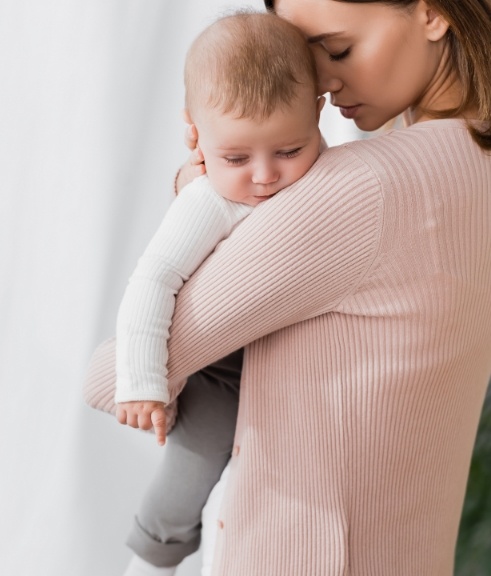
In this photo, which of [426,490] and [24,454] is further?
[24,454]

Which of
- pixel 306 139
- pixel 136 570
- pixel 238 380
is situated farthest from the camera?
pixel 136 570

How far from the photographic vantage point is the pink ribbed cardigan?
109 cm

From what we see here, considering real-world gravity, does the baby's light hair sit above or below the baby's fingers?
above

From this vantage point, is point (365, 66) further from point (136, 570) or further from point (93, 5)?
point (136, 570)

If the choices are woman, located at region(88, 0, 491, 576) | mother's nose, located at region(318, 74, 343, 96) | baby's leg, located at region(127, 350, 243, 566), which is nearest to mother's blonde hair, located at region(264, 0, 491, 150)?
woman, located at region(88, 0, 491, 576)

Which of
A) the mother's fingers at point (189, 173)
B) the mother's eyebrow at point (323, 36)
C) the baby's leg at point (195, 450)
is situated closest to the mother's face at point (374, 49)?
the mother's eyebrow at point (323, 36)

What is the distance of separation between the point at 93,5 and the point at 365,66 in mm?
707

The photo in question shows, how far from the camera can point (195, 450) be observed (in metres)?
1.48

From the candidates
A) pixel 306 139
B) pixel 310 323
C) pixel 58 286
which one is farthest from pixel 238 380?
pixel 58 286

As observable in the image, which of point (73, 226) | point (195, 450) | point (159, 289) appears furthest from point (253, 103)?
point (73, 226)

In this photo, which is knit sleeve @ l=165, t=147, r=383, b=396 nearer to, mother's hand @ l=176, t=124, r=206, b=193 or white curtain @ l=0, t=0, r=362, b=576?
mother's hand @ l=176, t=124, r=206, b=193

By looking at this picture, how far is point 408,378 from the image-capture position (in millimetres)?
1180

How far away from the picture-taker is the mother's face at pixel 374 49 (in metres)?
1.22

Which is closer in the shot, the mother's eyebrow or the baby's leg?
the mother's eyebrow
